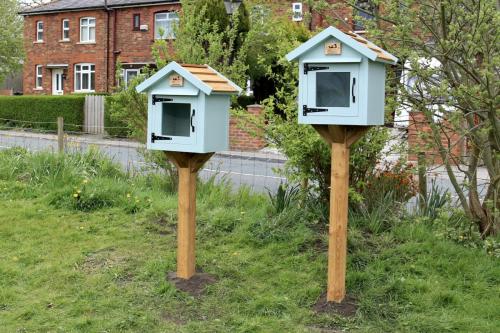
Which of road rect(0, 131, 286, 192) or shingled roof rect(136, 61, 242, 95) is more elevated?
shingled roof rect(136, 61, 242, 95)

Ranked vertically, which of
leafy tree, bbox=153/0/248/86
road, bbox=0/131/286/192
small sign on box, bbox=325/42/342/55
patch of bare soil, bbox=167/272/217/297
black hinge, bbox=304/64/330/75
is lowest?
patch of bare soil, bbox=167/272/217/297

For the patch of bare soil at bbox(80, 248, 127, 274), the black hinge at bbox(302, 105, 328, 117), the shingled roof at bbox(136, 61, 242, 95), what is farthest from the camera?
the patch of bare soil at bbox(80, 248, 127, 274)

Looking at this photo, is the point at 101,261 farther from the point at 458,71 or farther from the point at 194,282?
the point at 458,71

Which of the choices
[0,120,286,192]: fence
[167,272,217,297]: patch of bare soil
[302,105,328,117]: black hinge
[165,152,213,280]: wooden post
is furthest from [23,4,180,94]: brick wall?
[302,105,328,117]: black hinge

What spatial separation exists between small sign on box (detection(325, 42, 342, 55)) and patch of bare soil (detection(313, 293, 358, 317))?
1886mm

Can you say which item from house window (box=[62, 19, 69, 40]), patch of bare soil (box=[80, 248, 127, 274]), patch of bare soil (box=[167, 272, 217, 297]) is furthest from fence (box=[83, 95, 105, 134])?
patch of bare soil (box=[167, 272, 217, 297])

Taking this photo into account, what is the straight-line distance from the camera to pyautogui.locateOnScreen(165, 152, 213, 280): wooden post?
5.49 meters

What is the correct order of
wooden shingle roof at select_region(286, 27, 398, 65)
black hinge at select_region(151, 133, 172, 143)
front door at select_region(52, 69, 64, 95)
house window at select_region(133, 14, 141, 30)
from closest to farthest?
wooden shingle roof at select_region(286, 27, 398, 65), black hinge at select_region(151, 133, 172, 143), house window at select_region(133, 14, 141, 30), front door at select_region(52, 69, 64, 95)

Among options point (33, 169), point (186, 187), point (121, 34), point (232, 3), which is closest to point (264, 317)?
point (186, 187)

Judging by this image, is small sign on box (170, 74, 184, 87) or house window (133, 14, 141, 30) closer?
small sign on box (170, 74, 184, 87)

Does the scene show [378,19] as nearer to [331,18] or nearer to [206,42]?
[331,18]

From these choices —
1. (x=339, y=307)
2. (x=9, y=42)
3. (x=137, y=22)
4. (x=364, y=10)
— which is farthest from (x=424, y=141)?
(x=9, y=42)

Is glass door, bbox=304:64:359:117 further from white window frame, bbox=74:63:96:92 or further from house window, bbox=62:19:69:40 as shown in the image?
house window, bbox=62:19:69:40

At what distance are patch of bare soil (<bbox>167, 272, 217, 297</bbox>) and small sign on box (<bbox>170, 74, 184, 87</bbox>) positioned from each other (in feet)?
5.30
